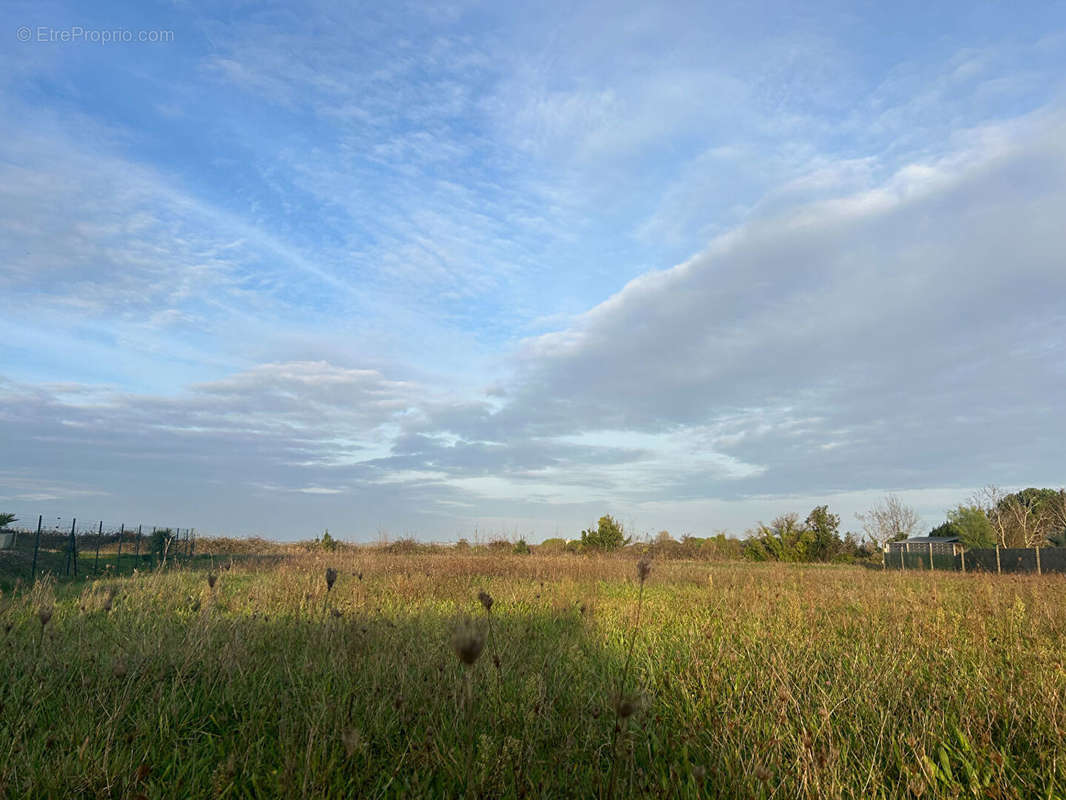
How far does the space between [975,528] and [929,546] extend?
2.80 metres

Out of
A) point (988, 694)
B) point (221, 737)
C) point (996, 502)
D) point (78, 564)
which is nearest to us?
point (221, 737)

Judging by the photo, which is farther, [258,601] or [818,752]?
[258,601]

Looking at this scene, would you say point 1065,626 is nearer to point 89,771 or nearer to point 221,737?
point 221,737

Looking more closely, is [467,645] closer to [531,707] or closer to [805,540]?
[531,707]

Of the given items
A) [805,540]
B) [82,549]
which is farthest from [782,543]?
[82,549]

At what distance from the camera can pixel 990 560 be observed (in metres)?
27.1

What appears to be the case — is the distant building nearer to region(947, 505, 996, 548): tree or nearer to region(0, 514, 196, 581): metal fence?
region(947, 505, 996, 548): tree

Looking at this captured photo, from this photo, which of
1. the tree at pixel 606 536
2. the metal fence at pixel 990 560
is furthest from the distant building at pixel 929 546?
the tree at pixel 606 536

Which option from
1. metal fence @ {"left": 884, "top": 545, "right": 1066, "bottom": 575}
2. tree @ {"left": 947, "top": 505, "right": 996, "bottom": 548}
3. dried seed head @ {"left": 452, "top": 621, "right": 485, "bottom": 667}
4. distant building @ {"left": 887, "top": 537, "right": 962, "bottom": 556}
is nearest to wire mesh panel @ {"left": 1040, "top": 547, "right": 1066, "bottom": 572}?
metal fence @ {"left": 884, "top": 545, "right": 1066, "bottom": 575}

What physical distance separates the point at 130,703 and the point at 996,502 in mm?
54719

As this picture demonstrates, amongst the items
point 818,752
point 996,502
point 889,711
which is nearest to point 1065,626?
point 889,711

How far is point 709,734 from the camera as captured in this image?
3301 mm

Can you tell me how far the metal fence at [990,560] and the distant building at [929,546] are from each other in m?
0.19

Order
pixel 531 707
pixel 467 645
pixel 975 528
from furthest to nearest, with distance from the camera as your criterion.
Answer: pixel 975 528, pixel 531 707, pixel 467 645
